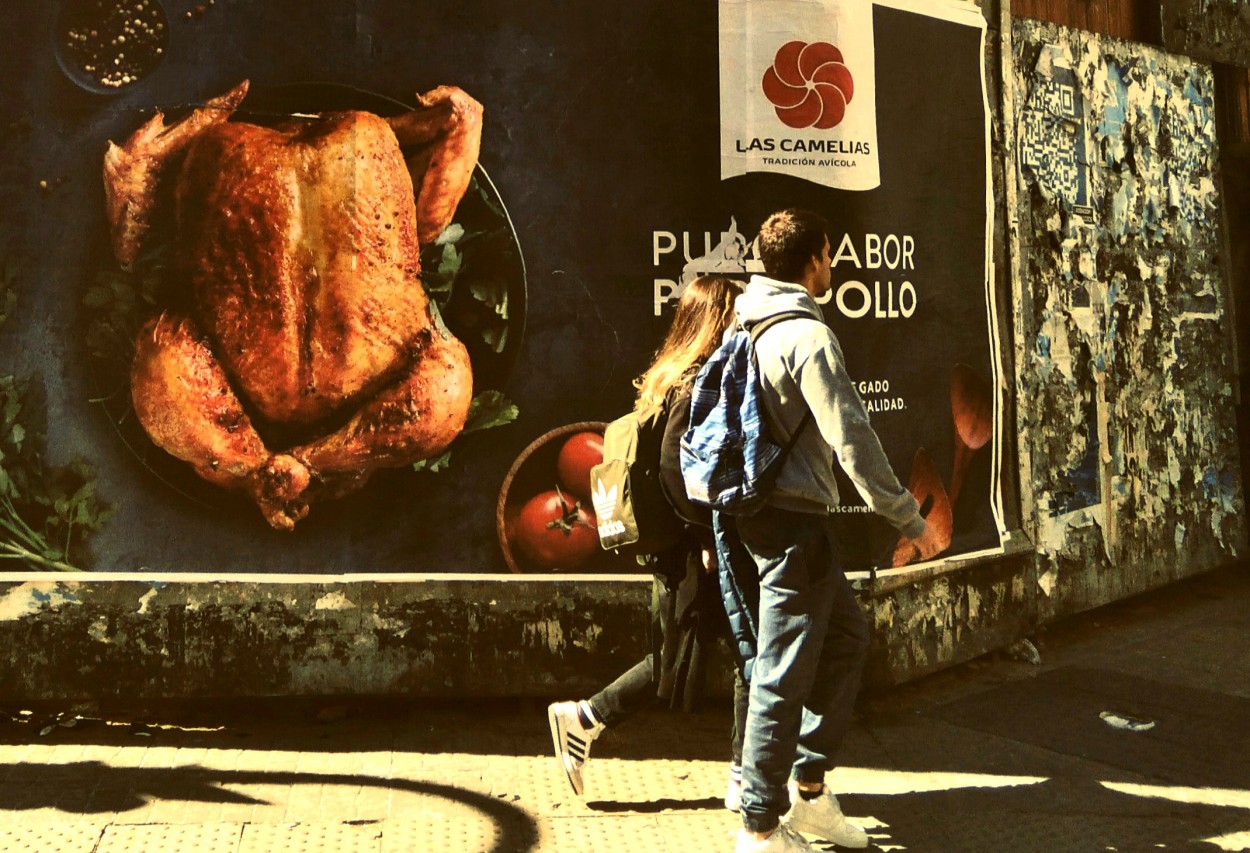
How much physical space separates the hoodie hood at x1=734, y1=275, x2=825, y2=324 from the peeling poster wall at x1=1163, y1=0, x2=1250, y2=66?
15.8ft

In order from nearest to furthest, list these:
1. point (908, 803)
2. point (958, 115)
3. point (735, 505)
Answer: point (735, 505), point (908, 803), point (958, 115)

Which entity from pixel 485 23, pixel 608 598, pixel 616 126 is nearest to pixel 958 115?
pixel 616 126

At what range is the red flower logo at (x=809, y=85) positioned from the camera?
5.42 m

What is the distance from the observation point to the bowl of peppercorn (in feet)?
16.6

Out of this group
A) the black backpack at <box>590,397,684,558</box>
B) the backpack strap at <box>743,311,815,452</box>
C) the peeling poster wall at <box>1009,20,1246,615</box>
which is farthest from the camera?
the peeling poster wall at <box>1009,20,1246,615</box>

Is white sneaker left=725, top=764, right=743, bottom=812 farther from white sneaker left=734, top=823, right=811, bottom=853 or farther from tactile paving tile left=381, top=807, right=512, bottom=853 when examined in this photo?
tactile paving tile left=381, top=807, right=512, bottom=853

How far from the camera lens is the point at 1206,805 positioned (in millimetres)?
4438

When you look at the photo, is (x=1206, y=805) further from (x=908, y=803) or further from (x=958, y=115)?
(x=958, y=115)

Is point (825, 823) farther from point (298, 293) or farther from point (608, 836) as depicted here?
point (298, 293)

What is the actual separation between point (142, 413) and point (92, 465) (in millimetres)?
276

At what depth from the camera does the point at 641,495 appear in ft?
13.5

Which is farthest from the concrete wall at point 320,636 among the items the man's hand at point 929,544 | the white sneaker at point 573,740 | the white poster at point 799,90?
the white poster at point 799,90

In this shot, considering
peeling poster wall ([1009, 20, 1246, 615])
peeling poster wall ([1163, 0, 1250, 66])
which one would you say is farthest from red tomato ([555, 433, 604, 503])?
peeling poster wall ([1163, 0, 1250, 66])

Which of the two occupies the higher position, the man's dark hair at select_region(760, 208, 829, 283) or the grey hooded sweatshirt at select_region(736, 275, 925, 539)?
the man's dark hair at select_region(760, 208, 829, 283)
